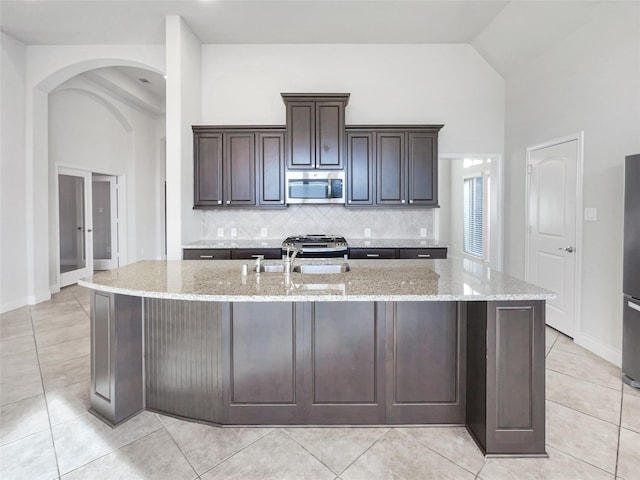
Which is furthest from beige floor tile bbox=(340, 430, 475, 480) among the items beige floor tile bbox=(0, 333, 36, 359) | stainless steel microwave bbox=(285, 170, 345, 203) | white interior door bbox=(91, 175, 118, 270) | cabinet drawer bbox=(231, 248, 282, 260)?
white interior door bbox=(91, 175, 118, 270)

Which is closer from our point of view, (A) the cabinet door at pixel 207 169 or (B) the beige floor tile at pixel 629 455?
(B) the beige floor tile at pixel 629 455

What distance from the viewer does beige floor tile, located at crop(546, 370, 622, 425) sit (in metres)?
2.18

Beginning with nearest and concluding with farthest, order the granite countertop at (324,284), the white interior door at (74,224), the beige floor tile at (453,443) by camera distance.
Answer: the granite countertop at (324,284) → the beige floor tile at (453,443) → the white interior door at (74,224)

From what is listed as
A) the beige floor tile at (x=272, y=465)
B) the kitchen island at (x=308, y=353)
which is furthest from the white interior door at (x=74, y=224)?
the beige floor tile at (x=272, y=465)

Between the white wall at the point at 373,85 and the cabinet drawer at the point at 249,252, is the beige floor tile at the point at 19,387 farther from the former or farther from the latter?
the white wall at the point at 373,85

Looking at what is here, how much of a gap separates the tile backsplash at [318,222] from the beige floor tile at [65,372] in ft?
7.23

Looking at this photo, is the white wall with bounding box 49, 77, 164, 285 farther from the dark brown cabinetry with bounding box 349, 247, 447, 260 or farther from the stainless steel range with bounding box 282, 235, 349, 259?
the dark brown cabinetry with bounding box 349, 247, 447, 260

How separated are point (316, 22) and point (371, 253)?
2.88 m

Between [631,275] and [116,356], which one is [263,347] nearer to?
[116,356]

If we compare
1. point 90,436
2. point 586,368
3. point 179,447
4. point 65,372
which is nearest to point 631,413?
point 586,368

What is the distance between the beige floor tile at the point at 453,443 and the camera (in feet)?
5.66


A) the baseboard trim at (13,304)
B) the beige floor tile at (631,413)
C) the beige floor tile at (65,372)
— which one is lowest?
the beige floor tile at (631,413)

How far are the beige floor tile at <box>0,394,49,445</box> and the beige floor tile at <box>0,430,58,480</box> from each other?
2.8 inches

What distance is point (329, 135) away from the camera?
4.16 metres
